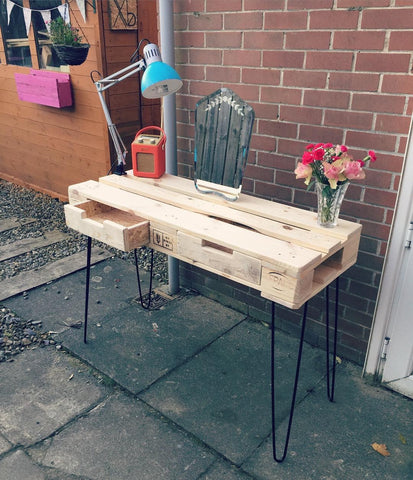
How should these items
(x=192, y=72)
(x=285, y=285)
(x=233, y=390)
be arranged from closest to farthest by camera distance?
(x=285, y=285), (x=233, y=390), (x=192, y=72)

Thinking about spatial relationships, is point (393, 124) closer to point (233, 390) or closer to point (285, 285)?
point (285, 285)

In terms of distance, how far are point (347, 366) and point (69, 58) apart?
3.60 metres

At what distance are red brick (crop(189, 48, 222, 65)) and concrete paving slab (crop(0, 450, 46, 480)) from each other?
2.50m

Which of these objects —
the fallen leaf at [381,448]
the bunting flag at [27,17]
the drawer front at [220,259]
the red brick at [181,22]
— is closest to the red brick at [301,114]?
the red brick at [181,22]

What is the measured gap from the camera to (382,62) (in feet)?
7.37

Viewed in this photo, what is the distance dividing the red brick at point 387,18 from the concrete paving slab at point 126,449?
226 centimetres

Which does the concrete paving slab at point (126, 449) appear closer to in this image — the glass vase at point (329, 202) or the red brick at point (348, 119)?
the glass vase at point (329, 202)

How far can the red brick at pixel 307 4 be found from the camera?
2.36 metres

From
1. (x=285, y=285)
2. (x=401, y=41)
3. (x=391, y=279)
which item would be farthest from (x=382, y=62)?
(x=285, y=285)

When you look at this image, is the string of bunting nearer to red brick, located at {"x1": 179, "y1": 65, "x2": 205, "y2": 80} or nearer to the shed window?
the shed window

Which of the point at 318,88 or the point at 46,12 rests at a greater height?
the point at 46,12

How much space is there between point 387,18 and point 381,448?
211 cm

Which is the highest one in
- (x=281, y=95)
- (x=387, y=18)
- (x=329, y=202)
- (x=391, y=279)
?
(x=387, y=18)

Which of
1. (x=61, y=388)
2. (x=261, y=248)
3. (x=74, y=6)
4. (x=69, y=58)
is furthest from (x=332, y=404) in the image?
(x=74, y=6)
